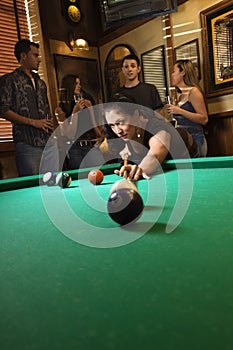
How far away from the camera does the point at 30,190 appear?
68.8 inches

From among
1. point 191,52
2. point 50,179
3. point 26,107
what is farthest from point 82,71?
point 50,179

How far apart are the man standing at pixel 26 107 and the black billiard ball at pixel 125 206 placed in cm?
212

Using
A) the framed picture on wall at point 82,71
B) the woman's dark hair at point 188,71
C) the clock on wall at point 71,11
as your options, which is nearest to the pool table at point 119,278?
the woman's dark hair at point 188,71

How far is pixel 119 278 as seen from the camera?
546mm

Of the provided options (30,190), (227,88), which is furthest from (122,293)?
(227,88)

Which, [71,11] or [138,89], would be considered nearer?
[138,89]

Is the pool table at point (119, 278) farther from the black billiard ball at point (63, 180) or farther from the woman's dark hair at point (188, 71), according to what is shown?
the woman's dark hair at point (188, 71)

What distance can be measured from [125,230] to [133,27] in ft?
13.8

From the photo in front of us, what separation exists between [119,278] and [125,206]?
343 millimetres

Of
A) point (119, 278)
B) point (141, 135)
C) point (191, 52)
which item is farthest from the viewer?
point (191, 52)

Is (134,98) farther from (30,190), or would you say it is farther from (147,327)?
(147,327)

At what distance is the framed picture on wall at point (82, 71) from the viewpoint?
170 inches

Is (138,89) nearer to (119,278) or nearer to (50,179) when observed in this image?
(50,179)

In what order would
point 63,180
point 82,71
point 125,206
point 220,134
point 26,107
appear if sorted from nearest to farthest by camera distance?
point 125,206 < point 63,180 < point 26,107 < point 220,134 < point 82,71
